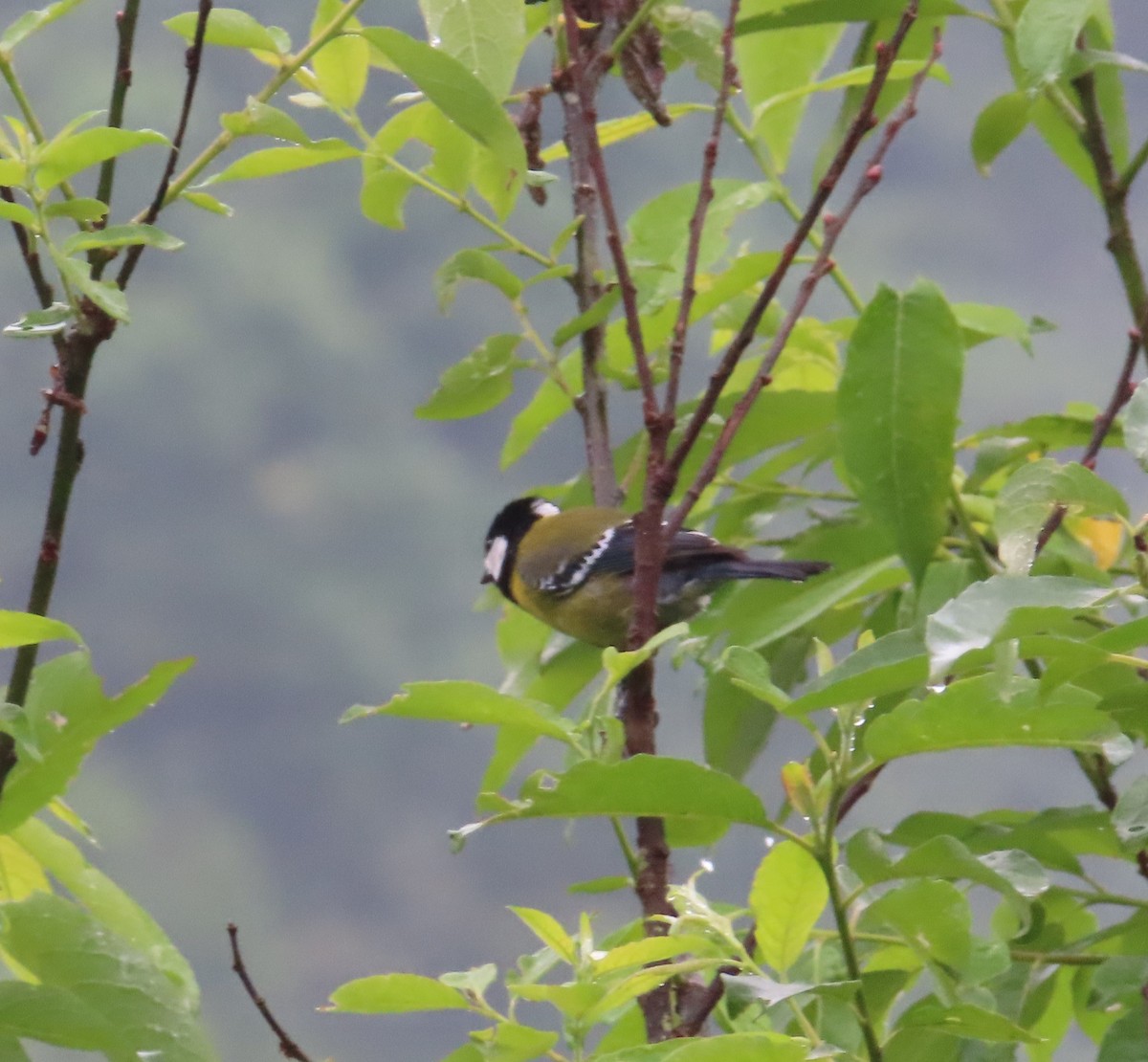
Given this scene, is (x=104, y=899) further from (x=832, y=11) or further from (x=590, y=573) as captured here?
(x=590, y=573)

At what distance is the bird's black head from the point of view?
272 cm

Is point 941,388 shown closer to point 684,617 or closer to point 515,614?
point 515,614

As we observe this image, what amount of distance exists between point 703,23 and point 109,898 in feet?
2.77

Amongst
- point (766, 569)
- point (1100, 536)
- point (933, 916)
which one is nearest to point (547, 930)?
point (933, 916)

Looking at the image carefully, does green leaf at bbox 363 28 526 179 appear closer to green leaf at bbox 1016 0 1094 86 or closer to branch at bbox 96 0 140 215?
branch at bbox 96 0 140 215

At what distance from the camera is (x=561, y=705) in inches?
55.6

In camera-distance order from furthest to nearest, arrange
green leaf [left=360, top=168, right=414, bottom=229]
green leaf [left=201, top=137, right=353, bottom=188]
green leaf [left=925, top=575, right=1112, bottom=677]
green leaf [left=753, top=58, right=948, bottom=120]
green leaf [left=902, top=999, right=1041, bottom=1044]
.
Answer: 1. green leaf [left=360, top=168, right=414, bottom=229]
2. green leaf [left=753, top=58, right=948, bottom=120]
3. green leaf [left=201, top=137, right=353, bottom=188]
4. green leaf [left=902, top=999, right=1041, bottom=1044]
5. green leaf [left=925, top=575, right=1112, bottom=677]

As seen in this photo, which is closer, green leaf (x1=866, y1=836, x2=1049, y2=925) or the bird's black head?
green leaf (x1=866, y1=836, x2=1049, y2=925)

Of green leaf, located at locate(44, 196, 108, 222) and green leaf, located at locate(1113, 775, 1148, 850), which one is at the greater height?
green leaf, located at locate(44, 196, 108, 222)

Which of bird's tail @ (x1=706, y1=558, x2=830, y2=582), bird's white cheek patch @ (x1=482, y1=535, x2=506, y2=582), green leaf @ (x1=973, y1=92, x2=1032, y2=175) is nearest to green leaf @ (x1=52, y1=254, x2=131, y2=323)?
bird's tail @ (x1=706, y1=558, x2=830, y2=582)

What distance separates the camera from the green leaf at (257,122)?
872mm

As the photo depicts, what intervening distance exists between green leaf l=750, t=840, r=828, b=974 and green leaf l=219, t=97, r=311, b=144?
1.67 ft

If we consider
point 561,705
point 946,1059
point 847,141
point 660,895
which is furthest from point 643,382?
point 561,705

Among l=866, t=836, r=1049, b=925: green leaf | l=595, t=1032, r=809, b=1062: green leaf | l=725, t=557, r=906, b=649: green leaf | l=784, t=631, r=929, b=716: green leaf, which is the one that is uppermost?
l=784, t=631, r=929, b=716: green leaf
